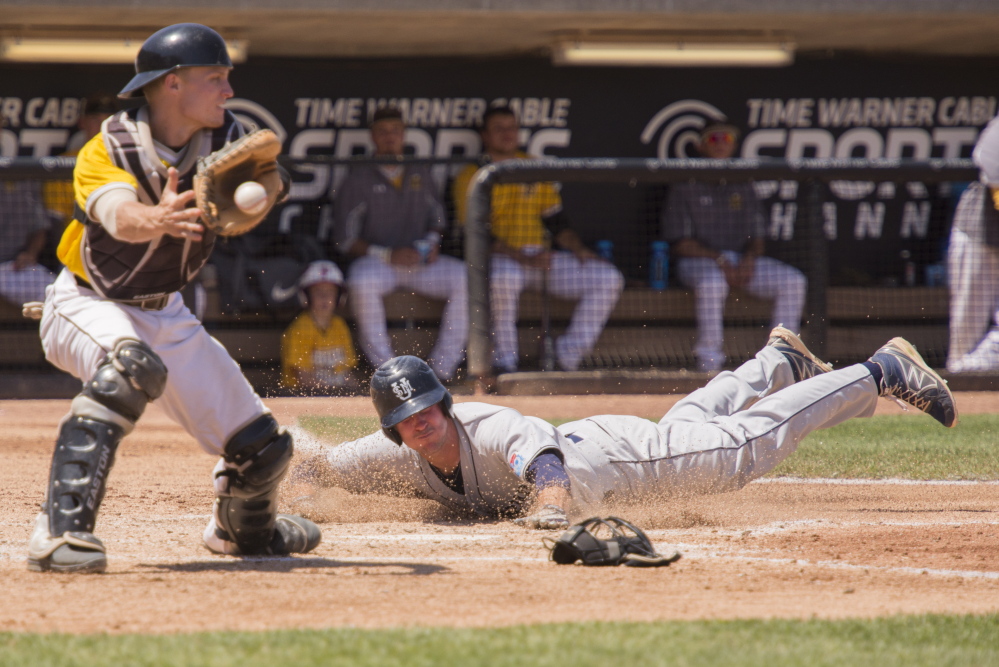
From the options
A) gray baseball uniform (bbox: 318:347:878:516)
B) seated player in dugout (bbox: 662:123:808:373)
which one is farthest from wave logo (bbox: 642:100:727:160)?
gray baseball uniform (bbox: 318:347:878:516)

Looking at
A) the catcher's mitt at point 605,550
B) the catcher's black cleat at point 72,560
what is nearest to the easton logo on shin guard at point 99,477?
the catcher's black cleat at point 72,560

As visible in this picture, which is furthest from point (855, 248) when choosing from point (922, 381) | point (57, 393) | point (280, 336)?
point (57, 393)

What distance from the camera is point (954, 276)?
8539 millimetres

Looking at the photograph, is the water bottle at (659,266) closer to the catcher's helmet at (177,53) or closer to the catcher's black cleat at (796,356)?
the catcher's black cleat at (796,356)

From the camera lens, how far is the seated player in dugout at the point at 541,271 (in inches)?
325

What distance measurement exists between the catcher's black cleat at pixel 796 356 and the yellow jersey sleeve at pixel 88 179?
9.66 ft

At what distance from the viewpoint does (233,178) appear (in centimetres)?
332

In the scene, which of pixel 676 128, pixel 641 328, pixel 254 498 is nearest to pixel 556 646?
pixel 254 498

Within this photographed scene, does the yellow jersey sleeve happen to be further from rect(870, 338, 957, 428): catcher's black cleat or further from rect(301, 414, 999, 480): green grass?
rect(870, 338, 957, 428): catcher's black cleat

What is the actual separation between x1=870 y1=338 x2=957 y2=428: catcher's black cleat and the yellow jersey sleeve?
300 cm

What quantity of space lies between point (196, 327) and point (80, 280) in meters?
0.35

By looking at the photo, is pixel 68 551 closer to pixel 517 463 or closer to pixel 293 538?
pixel 293 538

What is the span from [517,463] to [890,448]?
310 centimetres

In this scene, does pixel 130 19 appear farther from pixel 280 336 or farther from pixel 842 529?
pixel 842 529
